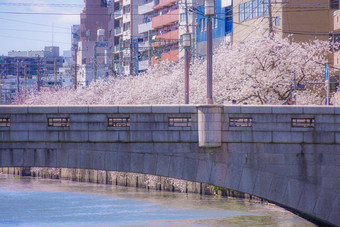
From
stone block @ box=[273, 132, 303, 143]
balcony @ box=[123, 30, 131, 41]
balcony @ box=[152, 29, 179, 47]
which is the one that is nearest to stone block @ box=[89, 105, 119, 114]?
stone block @ box=[273, 132, 303, 143]

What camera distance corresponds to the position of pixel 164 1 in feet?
278

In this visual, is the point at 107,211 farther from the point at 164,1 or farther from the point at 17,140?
the point at 164,1

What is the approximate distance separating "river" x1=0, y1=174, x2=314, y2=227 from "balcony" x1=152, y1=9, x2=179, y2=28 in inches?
925

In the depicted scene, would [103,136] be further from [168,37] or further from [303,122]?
[168,37]

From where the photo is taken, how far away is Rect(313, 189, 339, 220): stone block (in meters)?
23.7

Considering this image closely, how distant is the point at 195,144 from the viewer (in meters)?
23.3

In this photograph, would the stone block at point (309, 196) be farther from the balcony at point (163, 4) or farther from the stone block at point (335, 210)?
the balcony at point (163, 4)

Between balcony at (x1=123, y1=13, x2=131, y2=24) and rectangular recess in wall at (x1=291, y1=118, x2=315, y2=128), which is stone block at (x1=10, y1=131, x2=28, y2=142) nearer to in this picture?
rectangular recess in wall at (x1=291, y1=118, x2=315, y2=128)

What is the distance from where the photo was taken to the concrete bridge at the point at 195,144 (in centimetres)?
2319

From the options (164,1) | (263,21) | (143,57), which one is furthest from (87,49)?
(263,21)

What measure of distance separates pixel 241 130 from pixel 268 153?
42.9 inches

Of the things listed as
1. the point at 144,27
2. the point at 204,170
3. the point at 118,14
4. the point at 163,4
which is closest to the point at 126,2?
the point at 118,14

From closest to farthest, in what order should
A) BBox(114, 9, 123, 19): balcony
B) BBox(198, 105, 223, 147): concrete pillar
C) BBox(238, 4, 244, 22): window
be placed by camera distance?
BBox(198, 105, 223, 147): concrete pillar → BBox(238, 4, 244, 22): window → BBox(114, 9, 123, 19): balcony

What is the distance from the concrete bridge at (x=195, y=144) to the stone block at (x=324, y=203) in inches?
1.9
